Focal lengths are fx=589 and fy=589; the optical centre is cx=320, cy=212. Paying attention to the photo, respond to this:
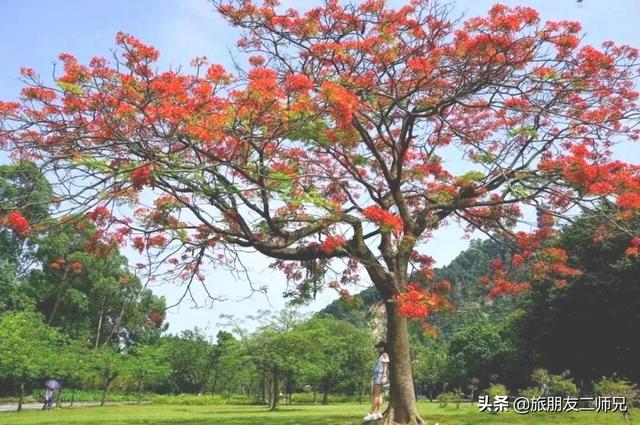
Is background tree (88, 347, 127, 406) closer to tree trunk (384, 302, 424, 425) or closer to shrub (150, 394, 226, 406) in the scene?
shrub (150, 394, 226, 406)

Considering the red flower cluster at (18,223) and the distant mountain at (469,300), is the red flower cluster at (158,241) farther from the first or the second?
the distant mountain at (469,300)

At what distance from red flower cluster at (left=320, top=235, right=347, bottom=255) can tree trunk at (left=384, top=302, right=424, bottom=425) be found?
1.50 metres

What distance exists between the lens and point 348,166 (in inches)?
494

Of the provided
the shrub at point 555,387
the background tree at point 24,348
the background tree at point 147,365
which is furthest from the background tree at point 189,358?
the shrub at point 555,387

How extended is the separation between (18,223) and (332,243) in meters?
4.95

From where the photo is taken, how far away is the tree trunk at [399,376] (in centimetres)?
1038

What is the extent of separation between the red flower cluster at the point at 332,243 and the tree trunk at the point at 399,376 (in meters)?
1.50

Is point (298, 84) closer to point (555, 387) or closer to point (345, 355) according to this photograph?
point (555, 387)

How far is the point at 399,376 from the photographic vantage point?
1059 centimetres

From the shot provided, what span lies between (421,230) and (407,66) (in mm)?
3229

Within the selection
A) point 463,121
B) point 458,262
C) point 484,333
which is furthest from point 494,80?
point 458,262

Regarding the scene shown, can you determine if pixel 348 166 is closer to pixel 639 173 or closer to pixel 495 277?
pixel 495 277

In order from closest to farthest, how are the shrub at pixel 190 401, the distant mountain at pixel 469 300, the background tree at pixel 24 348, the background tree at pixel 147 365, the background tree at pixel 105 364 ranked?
the background tree at pixel 24 348, the background tree at pixel 105 364, the shrub at pixel 190 401, the background tree at pixel 147 365, the distant mountain at pixel 469 300

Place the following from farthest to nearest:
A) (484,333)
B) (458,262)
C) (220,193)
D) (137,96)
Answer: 1. (458,262)
2. (484,333)
3. (220,193)
4. (137,96)
